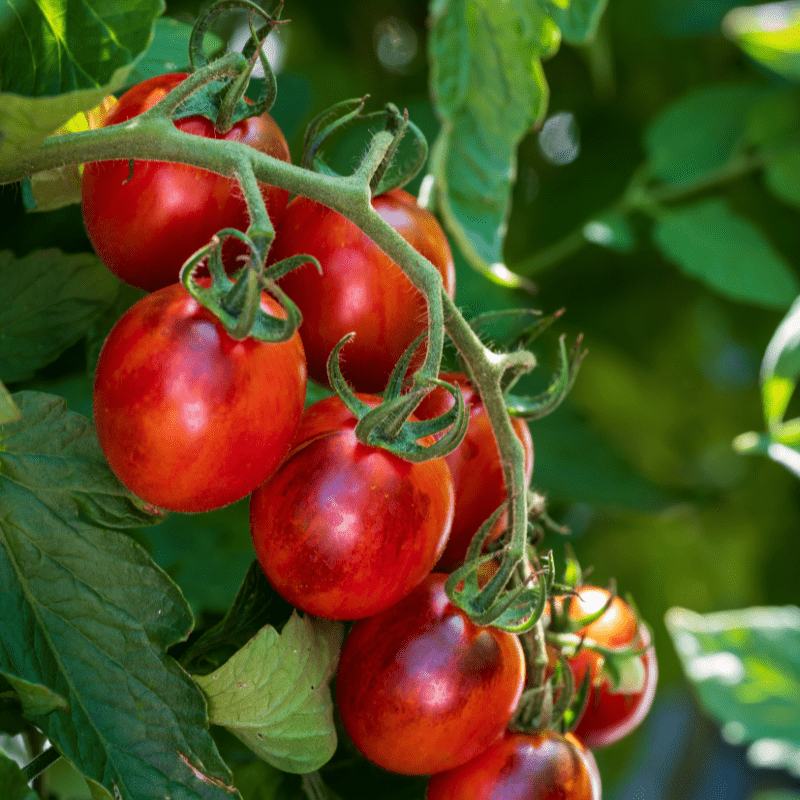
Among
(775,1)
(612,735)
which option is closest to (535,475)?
(612,735)

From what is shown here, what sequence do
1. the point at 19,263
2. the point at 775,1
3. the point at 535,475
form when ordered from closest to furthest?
the point at 19,263 → the point at 535,475 → the point at 775,1

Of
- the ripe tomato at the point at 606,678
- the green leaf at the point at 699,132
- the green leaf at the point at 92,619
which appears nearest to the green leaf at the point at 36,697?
the green leaf at the point at 92,619

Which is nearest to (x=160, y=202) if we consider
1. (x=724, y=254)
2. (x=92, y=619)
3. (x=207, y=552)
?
(x=92, y=619)

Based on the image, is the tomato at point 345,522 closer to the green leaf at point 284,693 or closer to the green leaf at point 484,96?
the green leaf at point 284,693

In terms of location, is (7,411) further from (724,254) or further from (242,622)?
(724,254)

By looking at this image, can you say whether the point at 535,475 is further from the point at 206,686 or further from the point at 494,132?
the point at 206,686

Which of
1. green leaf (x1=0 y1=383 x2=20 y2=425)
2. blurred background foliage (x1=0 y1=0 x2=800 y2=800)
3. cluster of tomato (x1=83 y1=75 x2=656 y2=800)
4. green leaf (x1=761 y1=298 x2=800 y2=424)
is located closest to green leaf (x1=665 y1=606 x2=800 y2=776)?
blurred background foliage (x1=0 y1=0 x2=800 y2=800)

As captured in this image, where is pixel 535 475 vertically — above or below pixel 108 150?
below
